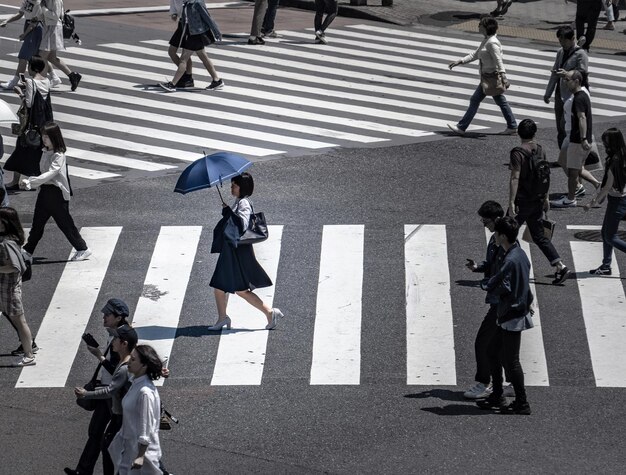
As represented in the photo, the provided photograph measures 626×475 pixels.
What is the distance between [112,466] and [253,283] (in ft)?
12.5

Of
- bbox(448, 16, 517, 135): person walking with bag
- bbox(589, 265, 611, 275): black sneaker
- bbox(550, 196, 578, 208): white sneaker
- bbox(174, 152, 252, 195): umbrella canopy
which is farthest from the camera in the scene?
bbox(448, 16, 517, 135): person walking with bag

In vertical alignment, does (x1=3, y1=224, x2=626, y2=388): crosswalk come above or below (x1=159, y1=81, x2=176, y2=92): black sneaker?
above

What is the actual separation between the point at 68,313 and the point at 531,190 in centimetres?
498

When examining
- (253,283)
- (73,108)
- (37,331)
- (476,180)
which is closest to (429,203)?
(476,180)

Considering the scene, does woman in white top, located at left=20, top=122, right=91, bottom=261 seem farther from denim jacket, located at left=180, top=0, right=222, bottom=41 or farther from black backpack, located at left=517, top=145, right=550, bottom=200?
denim jacket, located at left=180, top=0, right=222, bottom=41

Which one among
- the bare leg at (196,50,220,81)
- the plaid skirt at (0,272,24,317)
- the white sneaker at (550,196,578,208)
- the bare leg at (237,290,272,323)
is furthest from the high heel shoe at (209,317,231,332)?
the bare leg at (196,50,220,81)

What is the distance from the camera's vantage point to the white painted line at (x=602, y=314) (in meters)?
12.1

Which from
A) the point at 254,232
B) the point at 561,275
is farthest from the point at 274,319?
the point at 561,275

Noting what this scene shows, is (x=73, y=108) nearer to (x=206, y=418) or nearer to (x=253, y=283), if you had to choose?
(x=253, y=283)

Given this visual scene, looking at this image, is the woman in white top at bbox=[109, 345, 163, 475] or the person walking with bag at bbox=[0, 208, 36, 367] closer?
the woman in white top at bbox=[109, 345, 163, 475]

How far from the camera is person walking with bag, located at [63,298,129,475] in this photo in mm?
9508

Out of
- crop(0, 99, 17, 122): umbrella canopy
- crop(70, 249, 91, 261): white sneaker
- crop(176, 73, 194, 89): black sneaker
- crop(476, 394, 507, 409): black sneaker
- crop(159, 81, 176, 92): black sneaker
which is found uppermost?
crop(0, 99, 17, 122): umbrella canopy

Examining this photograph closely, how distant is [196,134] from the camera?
20266 millimetres

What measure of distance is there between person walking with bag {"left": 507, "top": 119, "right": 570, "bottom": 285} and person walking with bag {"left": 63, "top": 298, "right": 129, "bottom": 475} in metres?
5.60
